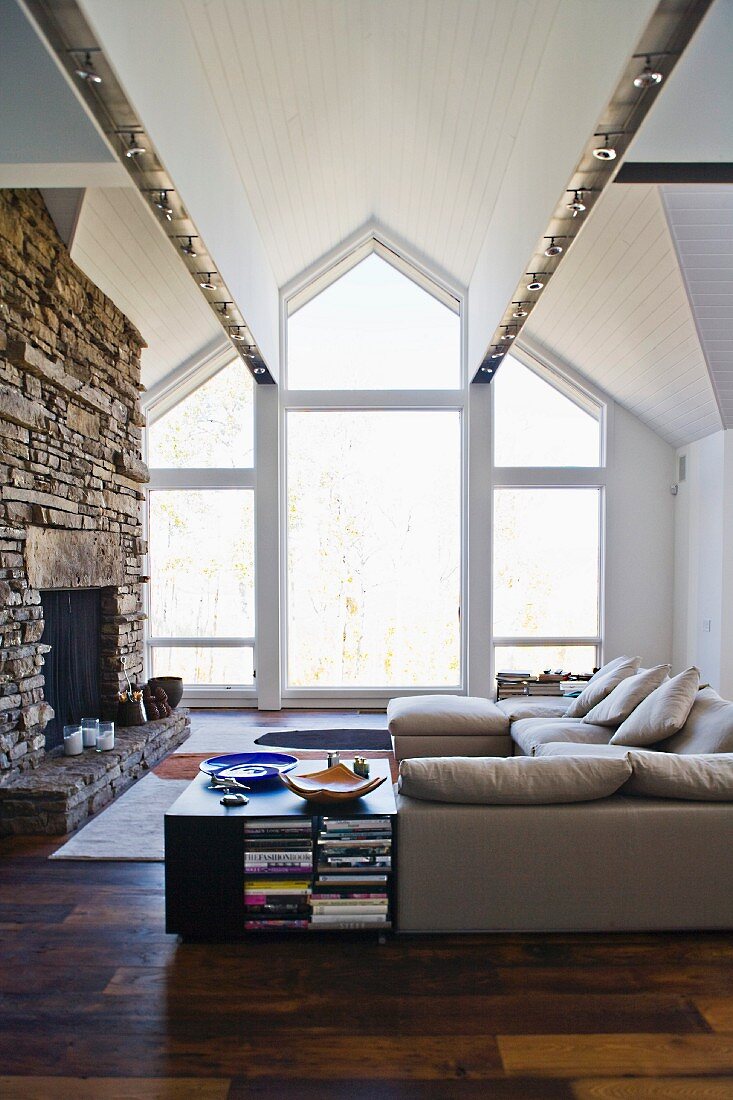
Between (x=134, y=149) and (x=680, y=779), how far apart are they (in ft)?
10.9

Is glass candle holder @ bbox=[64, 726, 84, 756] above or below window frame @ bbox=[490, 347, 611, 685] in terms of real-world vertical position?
below

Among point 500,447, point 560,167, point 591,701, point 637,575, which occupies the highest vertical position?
point 560,167

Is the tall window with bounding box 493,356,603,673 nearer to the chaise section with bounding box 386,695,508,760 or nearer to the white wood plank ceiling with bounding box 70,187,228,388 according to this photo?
the chaise section with bounding box 386,695,508,760

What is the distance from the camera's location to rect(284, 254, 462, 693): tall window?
7.66m

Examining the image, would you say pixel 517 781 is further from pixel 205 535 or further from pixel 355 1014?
pixel 205 535

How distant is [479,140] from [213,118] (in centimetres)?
185

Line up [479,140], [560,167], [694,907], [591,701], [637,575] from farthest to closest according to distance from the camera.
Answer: [637,575]
[479,140]
[591,701]
[560,167]
[694,907]

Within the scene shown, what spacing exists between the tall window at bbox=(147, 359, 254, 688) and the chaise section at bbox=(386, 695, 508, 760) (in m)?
2.99

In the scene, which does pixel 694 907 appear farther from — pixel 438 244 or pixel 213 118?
pixel 438 244

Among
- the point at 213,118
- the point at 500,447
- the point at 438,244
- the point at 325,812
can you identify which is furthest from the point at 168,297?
the point at 325,812

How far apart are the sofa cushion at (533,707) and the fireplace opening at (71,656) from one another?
2.96 meters

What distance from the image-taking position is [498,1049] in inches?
84.3

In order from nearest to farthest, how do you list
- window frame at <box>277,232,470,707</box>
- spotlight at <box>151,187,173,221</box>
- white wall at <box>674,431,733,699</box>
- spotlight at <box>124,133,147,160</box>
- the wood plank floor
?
the wood plank floor
spotlight at <box>124,133,147,160</box>
spotlight at <box>151,187,173,221</box>
white wall at <box>674,431,733,699</box>
window frame at <box>277,232,470,707</box>

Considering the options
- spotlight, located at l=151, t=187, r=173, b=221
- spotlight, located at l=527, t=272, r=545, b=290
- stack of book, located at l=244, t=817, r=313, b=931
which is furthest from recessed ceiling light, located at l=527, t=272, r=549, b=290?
stack of book, located at l=244, t=817, r=313, b=931
